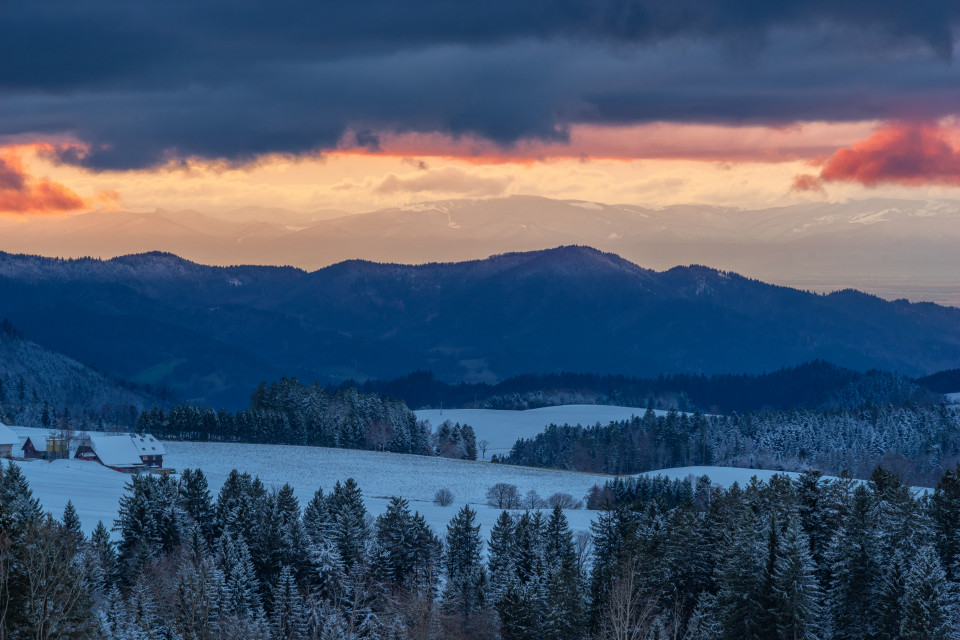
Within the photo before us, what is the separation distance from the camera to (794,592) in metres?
47.4

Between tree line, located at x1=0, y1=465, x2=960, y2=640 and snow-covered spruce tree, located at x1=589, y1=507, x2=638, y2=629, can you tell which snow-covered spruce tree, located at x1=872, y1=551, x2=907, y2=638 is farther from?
snow-covered spruce tree, located at x1=589, y1=507, x2=638, y2=629

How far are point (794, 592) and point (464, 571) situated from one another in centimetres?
2608

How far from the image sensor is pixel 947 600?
160ft

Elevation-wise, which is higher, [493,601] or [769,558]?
[769,558]

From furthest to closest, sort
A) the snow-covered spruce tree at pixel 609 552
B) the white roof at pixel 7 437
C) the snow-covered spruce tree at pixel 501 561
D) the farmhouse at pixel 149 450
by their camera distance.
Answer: the farmhouse at pixel 149 450 → the white roof at pixel 7 437 → the snow-covered spruce tree at pixel 501 561 → the snow-covered spruce tree at pixel 609 552

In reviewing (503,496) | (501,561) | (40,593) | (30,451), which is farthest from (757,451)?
(40,593)

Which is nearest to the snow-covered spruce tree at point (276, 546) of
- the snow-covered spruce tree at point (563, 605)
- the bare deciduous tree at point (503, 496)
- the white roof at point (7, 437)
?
the snow-covered spruce tree at point (563, 605)

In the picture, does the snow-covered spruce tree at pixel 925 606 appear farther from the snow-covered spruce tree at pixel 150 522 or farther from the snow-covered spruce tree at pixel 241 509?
the snow-covered spruce tree at pixel 150 522

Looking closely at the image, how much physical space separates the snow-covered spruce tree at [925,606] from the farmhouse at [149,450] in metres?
95.8

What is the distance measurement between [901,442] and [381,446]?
95207 mm

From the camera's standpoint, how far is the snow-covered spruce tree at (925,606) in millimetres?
44500

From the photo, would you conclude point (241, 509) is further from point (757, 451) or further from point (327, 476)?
point (757, 451)

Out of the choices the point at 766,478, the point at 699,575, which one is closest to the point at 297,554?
the point at 699,575

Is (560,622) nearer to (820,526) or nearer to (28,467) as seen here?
(820,526)
